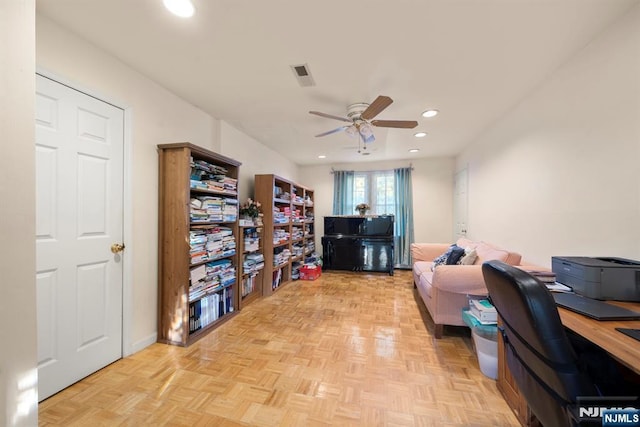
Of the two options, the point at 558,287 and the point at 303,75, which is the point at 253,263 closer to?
the point at 303,75

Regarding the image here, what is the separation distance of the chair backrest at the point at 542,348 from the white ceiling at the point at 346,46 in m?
1.51

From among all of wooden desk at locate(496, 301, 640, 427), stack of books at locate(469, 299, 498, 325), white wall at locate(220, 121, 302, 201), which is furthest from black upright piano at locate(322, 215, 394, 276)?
wooden desk at locate(496, 301, 640, 427)

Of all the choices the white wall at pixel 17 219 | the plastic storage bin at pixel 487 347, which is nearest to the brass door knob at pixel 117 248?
the white wall at pixel 17 219

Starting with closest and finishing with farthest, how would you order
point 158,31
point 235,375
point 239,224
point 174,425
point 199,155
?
point 174,425, point 158,31, point 235,375, point 199,155, point 239,224

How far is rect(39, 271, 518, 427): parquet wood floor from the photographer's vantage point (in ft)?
4.55

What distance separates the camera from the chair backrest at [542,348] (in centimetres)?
68

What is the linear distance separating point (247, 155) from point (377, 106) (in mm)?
2232

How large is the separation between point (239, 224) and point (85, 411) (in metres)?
1.88

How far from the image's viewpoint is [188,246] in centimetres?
218

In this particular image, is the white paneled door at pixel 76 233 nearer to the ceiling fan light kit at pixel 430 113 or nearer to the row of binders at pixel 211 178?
the row of binders at pixel 211 178

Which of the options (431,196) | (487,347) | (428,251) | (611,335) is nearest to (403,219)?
(431,196)

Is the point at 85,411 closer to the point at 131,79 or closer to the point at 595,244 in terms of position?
the point at 131,79

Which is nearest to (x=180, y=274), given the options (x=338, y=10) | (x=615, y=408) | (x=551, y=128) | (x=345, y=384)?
(x=345, y=384)

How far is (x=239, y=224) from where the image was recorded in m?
2.95
